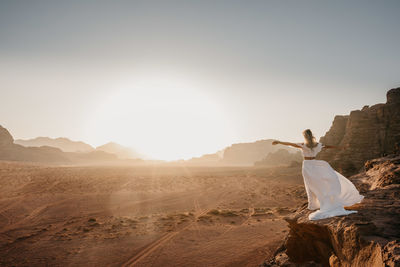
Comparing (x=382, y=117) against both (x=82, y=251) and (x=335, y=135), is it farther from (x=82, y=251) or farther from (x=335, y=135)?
(x=82, y=251)

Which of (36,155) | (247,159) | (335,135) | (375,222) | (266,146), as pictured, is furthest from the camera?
(266,146)

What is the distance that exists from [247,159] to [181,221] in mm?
132863

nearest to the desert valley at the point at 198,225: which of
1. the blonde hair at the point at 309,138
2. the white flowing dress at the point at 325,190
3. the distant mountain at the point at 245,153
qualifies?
the white flowing dress at the point at 325,190

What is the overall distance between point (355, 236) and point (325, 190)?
55.4 inches

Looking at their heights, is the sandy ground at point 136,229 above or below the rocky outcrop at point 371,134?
below

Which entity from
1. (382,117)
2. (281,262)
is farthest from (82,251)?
(382,117)

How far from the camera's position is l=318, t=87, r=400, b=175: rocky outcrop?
65.3 ft

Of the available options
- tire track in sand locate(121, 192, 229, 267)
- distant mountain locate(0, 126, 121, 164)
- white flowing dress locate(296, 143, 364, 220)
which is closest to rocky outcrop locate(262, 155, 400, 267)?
white flowing dress locate(296, 143, 364, 220)

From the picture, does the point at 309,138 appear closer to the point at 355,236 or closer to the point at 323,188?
the point at 323,188

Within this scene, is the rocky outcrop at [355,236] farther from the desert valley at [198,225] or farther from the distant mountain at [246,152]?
the distant mountain at [246,152]

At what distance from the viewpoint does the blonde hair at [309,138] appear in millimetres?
4926

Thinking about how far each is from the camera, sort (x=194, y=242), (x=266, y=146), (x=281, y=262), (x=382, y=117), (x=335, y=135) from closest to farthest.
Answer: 1. (x=281, y=262)
2. (x=194, y=242)
3. (x=382, y=117)
4. (x=335, y=135)
5. (x=266, y=146)

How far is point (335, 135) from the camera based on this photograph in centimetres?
2845

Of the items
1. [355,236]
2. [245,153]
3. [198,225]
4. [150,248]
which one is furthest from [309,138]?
[245,153]
